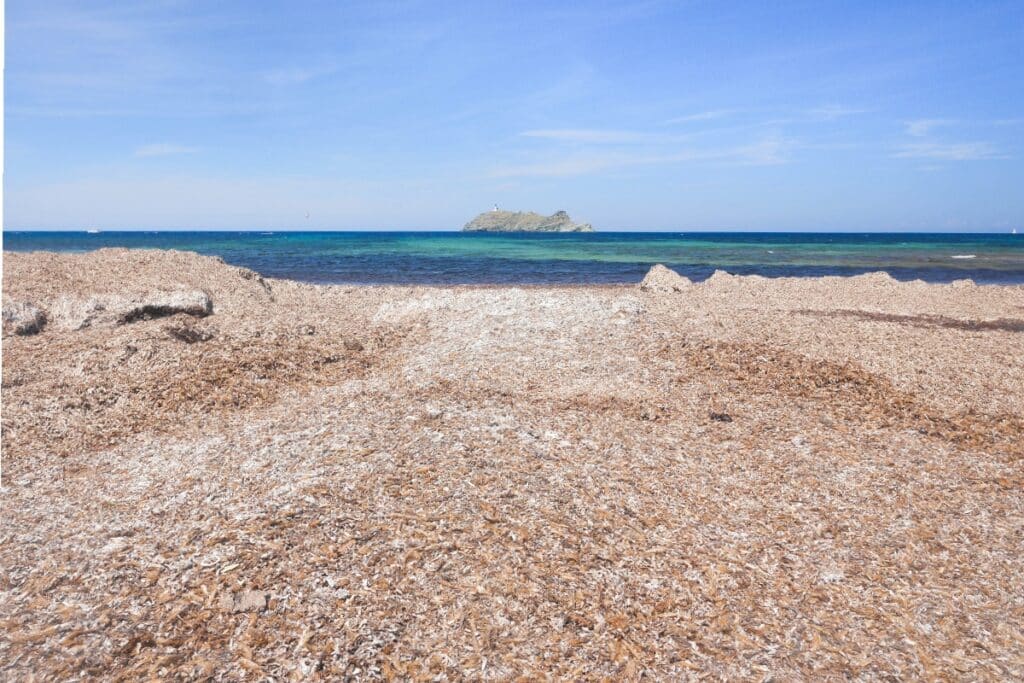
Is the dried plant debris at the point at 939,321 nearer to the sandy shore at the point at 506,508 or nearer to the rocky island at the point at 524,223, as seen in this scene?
the sandy shore at the point at 506,508

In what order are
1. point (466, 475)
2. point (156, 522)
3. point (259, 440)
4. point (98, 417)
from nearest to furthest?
point (156, 522) < point (466, 475) < point (259, 440) < point (98, 417)

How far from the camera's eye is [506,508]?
526cm

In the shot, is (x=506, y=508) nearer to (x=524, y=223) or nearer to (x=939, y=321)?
(x=939, y=321)

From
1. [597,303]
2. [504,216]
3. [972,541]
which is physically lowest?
[972,541]

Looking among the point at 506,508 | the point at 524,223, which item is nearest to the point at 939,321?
the point at 506,508

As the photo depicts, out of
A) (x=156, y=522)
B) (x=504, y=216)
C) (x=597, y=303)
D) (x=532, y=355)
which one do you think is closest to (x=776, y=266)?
(x=597, y=303)

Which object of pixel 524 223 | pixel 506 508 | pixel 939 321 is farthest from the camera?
pixel 524 223

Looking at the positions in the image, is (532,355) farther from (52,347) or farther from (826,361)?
(52,347)

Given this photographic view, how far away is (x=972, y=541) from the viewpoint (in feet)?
17.3

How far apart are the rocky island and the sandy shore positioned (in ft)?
497

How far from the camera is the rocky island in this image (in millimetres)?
160250

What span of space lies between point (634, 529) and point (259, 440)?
12.9ft

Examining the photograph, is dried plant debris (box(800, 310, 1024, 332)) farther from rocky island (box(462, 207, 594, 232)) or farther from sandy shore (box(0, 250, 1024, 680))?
rocky island (box(462, 207, 594, 232))

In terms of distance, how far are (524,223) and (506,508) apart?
164m
